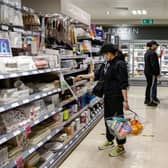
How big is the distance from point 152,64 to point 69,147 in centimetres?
449

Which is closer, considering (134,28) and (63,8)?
(63,8)

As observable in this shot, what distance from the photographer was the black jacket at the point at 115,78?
4012mm

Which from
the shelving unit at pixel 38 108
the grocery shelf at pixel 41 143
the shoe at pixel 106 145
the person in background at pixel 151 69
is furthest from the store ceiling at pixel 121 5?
the shoe at pixel 106 145

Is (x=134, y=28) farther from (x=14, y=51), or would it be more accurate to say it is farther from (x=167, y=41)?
(x=14, y=51)

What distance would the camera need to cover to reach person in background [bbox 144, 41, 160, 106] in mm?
7965

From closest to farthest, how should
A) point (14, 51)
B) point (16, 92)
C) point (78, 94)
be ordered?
1. point (16, 92)
2. point (14, 51)
3. point (78, 94)

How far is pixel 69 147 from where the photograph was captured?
430 cm

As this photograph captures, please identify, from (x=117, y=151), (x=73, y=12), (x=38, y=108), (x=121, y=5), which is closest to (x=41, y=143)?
(x=38, y=108)

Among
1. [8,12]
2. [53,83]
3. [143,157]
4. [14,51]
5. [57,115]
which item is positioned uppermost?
[8,12]

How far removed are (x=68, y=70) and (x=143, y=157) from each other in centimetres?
173

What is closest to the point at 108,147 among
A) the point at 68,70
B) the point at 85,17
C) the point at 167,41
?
the point at 68,70

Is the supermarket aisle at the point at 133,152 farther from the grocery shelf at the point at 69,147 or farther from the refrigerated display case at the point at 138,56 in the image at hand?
the refrigerated display case at the point at 138,56

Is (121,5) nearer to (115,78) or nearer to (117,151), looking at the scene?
(115,78)

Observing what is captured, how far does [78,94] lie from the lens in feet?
16.4
